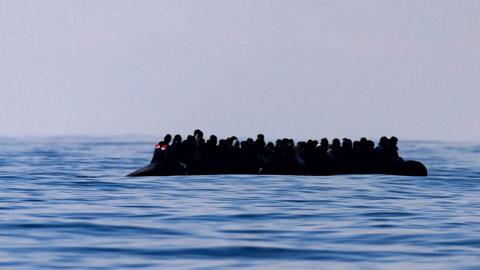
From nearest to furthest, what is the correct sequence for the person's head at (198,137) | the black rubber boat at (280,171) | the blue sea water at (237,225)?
the blue sea water at (237,225), the black rubber boat at (280,171), the person's head at (198,137)

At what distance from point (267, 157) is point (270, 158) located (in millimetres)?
123

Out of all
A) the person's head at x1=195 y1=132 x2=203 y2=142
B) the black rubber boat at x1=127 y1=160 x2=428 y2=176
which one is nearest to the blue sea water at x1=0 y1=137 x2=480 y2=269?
the black rubber boat at x1=127 y1=160 x2=428 y2=176

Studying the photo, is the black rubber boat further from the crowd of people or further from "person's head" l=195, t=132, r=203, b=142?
Answer: "person's head" l=195, t=132, r=203, b=142

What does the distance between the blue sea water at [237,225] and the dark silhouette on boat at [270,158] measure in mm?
3824

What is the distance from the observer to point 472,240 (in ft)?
63.7

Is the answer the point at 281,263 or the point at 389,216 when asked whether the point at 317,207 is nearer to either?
the point at 389,216

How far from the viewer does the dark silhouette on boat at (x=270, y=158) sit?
39.6 m

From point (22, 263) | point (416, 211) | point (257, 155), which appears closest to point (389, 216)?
point (416, 211)

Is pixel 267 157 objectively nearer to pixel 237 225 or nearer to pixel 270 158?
pixel 270 158

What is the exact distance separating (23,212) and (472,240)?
365 inches

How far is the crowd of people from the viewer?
1560 inches

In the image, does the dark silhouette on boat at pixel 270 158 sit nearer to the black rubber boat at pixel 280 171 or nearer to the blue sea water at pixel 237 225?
the black rubber boat at pixel 280 171

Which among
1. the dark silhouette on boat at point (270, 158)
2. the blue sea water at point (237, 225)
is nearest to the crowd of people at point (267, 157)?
the dark silhouette on boat at point (270, 158)

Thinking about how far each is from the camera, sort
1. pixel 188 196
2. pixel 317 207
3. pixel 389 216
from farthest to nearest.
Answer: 1. pixel 188 196
2. pixel 317 207
3. pixel 389 216
